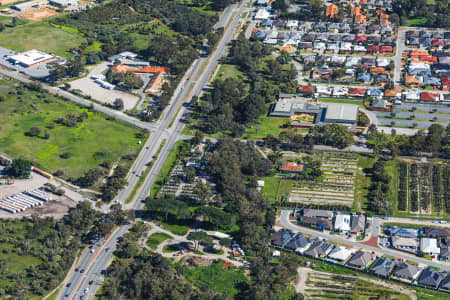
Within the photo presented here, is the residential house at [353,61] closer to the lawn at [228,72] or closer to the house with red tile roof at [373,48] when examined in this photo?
the house with red tile roof at [373,48]

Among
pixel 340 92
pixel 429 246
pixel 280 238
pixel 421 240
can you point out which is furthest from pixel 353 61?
pixel 280 238

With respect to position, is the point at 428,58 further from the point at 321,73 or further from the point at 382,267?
the point at 382,267

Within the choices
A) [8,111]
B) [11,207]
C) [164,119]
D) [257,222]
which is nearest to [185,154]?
[164,119]

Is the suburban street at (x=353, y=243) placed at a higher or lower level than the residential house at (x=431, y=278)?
higher

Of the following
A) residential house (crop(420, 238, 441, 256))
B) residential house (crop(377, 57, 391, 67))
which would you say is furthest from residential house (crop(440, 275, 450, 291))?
residential house (crop(377, 57, 391, 67))

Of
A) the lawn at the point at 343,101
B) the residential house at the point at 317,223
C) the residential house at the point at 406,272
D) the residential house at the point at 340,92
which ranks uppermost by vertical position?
the residential house at the point at 340,92

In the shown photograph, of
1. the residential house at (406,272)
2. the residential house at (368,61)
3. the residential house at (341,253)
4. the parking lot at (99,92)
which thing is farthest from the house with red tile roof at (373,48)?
the residential house at (406,272)

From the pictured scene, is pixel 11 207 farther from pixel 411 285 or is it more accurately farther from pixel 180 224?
pixel 411 285
